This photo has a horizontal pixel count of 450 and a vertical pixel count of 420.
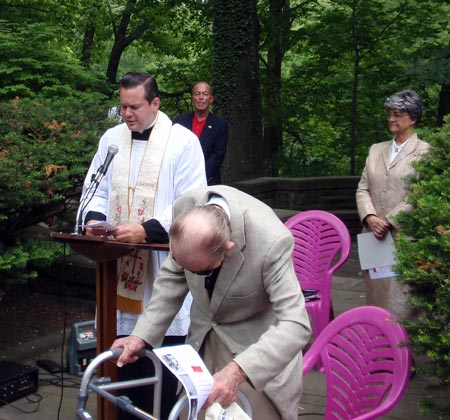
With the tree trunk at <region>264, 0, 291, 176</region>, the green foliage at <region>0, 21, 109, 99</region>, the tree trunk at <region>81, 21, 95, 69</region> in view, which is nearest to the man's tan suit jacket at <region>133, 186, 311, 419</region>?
the green foliage at <region>0, 21, 109, 99</region>

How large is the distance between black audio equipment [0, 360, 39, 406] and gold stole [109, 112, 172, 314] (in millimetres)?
1391

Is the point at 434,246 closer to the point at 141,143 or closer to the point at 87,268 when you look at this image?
the point at 141,143

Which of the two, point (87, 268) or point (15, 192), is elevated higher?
point (15, 192)

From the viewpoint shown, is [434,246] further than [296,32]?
No

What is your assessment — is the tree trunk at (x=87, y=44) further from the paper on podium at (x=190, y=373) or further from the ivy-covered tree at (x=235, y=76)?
the paper on podium at (x=190, y=373)

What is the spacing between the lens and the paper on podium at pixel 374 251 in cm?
564

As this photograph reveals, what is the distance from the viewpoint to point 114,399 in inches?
101

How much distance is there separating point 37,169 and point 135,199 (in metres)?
1.62

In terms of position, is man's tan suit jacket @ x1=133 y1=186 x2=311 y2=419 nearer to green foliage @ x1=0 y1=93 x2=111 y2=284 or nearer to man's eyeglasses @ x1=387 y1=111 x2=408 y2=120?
green foliage @ x1=0 y1=93 x2=111 y2=284

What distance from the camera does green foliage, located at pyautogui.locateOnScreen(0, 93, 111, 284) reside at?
203 inches

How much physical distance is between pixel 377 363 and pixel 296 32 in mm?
12242

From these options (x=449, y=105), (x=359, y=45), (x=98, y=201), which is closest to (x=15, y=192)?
(x=98, y=201)

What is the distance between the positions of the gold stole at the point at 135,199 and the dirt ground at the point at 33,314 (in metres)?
2.34

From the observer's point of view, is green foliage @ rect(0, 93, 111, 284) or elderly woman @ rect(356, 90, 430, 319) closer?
green foliage @ rect(0, 93, 111, 284)
